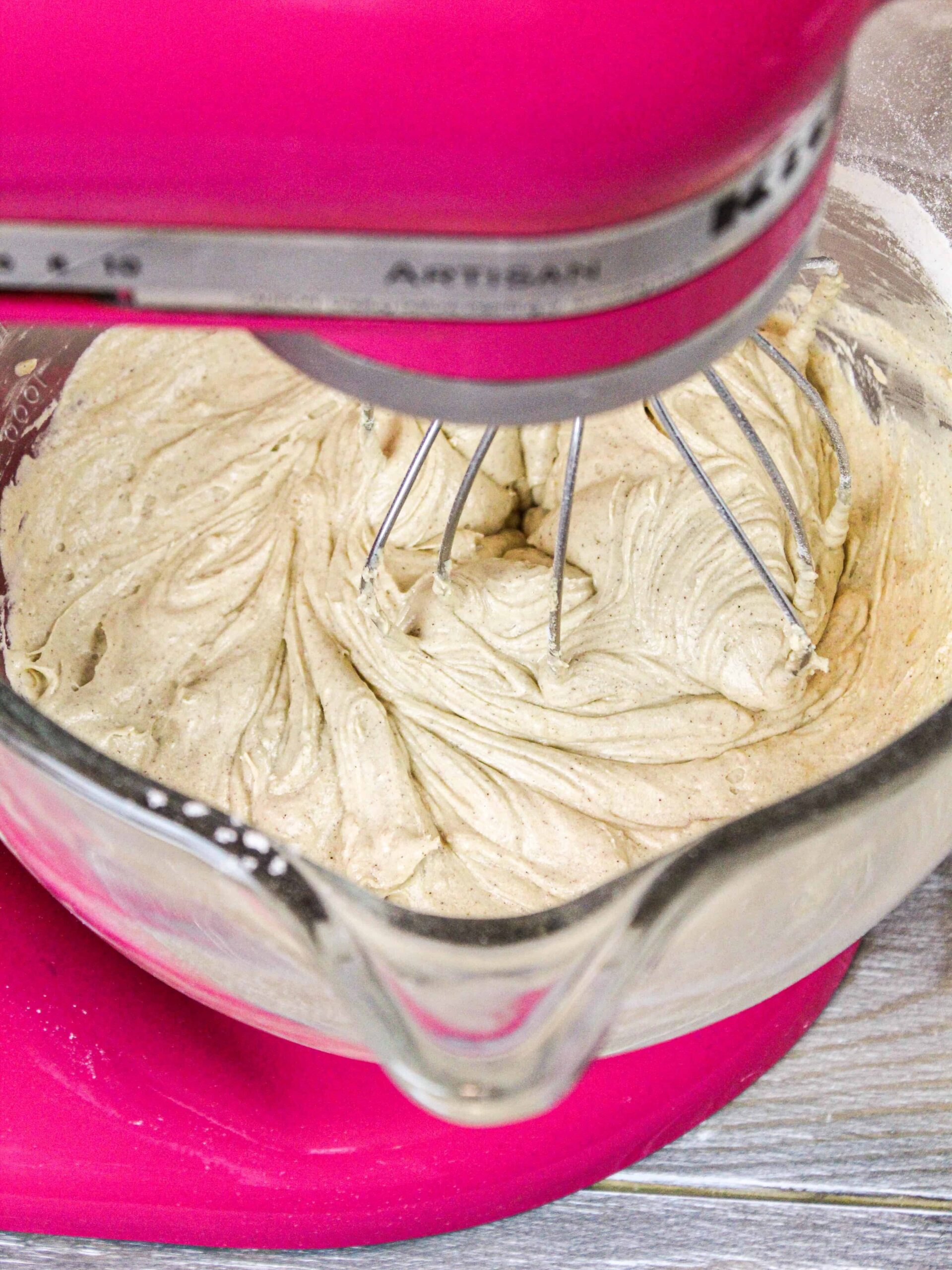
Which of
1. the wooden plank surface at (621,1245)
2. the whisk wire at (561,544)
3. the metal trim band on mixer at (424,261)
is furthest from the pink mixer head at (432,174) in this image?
the wooden plank surface at (621,1245)

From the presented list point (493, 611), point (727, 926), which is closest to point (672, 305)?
point (727, 926)

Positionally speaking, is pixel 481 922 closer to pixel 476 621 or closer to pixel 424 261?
pixel 424 261

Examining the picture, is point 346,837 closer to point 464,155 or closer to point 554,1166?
point 554,1166

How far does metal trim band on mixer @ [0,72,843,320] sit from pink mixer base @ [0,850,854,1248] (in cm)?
41

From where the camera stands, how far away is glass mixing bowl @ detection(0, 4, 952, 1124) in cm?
45

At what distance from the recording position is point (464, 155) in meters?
0.33

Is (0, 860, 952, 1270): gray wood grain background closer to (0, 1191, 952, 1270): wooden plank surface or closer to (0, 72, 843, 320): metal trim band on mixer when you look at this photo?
(0, 1191, 952, 1270): wooden plank surface

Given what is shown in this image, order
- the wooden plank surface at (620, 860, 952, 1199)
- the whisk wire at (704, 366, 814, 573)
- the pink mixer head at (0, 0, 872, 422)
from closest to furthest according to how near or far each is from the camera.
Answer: the pink mixer head at (0, 0, 872, 422), the whisk wire at (704, 366, 814, 573), the wooden plank surface at (620, 860, 952, 1199)

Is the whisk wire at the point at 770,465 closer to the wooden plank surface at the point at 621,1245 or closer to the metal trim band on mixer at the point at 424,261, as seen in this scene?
the metal trim band on mixer at the point at 424,261

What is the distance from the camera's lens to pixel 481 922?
0.44 meters

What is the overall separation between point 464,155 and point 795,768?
535 mm

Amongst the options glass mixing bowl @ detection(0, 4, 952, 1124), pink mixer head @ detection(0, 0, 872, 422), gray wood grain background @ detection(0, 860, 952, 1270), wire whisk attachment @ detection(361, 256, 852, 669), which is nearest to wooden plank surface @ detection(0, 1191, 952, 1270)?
gray wood grain background @ detection(0, 860, 952, 1270)

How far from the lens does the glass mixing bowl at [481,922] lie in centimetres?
45

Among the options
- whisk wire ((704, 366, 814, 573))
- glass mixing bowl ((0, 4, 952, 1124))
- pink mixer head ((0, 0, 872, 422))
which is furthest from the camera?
whisk wire ((704, 366, 814, 573))
